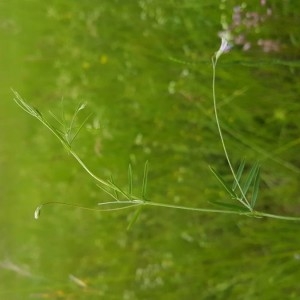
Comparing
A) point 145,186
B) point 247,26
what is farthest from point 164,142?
point 145,186

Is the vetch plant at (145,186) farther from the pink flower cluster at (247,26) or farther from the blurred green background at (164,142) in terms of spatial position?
the pink flower cluster at (247,26)

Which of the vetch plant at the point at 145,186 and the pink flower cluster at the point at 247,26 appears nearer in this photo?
the vetch plant at the point at 145,186

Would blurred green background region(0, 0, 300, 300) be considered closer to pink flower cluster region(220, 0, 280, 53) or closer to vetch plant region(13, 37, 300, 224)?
Answer: pink flower cluster region(220, 0, 280, 53)

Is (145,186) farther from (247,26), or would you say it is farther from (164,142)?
(164,142)

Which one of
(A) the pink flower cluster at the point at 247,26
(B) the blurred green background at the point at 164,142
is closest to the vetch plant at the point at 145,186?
(B) the blurred green background at the point at 164,142

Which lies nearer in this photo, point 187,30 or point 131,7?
point 187,30

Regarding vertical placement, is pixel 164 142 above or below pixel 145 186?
below

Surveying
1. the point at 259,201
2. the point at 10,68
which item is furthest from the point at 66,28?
the point at 259,201

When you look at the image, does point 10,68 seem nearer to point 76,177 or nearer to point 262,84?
point 76,177
